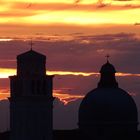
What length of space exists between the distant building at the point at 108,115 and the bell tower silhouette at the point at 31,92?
7313 mm

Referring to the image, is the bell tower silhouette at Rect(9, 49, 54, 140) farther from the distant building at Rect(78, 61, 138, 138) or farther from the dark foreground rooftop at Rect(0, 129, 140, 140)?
the dark foreground rooftop at Rect(0, 129, 140, 140)

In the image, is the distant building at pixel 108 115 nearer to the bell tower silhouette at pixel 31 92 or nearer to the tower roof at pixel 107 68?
the tower roof at pixel 107 68

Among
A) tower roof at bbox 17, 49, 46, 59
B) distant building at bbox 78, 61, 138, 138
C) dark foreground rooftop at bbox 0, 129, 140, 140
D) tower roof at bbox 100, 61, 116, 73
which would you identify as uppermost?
tower roof at bbox 17, 49, 46, 59

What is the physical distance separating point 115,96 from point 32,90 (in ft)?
39.6

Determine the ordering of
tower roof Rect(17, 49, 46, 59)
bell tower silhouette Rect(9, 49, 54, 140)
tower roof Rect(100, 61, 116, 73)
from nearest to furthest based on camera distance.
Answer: tower roof Rect(17, 49, 46, 59)
bell tower silhouette Rect(9, 49, 54, 140)
tower roof Rect(100, 61, 116, 73)

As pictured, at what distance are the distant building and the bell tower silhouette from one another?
731cm

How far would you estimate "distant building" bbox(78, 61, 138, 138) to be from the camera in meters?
157

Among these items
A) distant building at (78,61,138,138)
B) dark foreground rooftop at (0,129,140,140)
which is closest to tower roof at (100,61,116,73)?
distant building at (78,61,138,138)

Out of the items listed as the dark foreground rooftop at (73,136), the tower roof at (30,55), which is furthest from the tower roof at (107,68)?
the tower roof at (30,55)

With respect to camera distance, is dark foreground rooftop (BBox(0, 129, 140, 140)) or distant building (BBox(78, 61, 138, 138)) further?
distant building (BBox(78, 61, 138, 138))

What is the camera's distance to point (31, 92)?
15125 centimetres

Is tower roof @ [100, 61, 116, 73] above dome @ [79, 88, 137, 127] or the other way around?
above

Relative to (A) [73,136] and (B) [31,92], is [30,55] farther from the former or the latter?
(A) [73,136]

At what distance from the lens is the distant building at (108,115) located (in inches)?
6181
